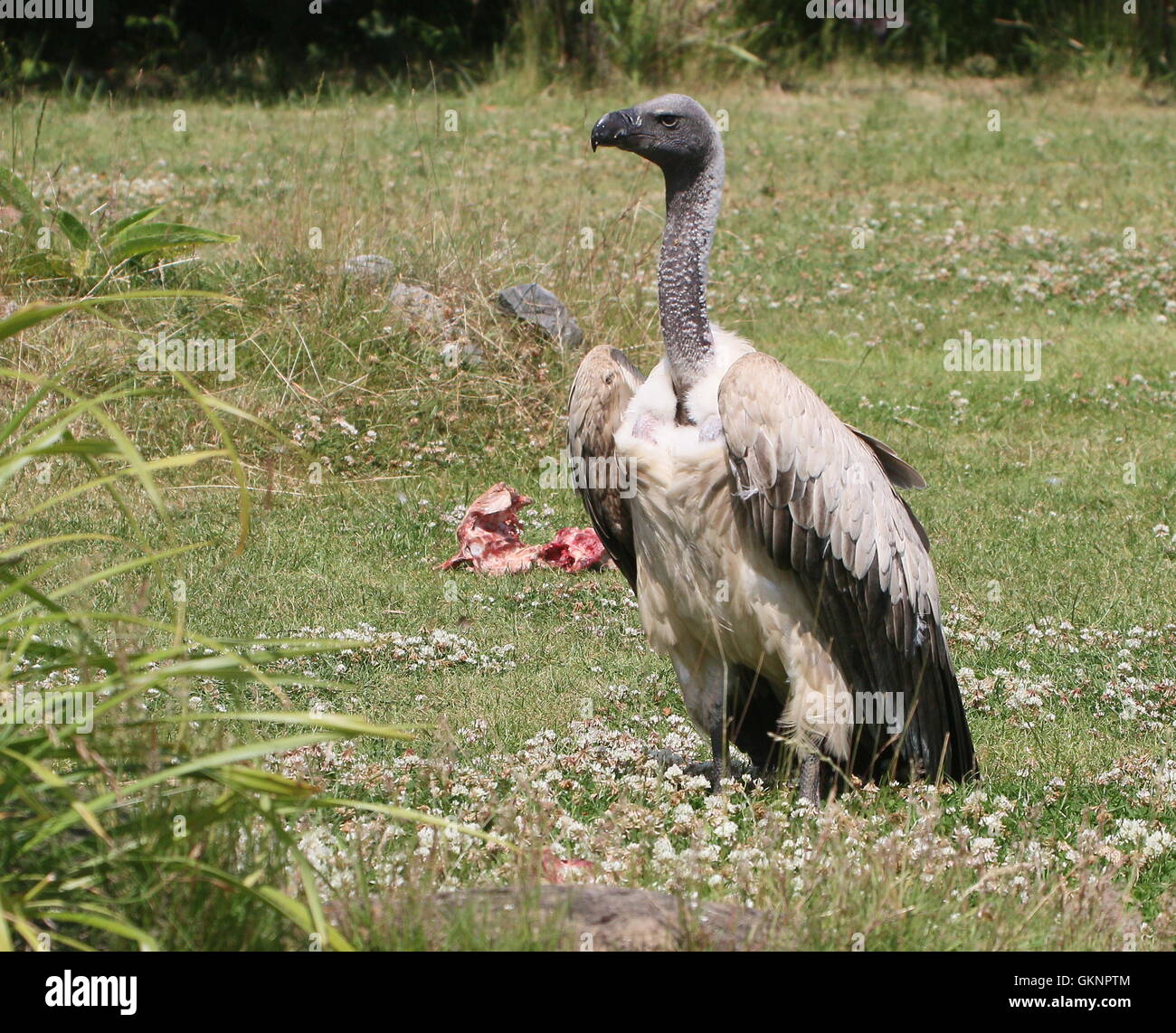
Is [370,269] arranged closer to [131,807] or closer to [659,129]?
[659,129]

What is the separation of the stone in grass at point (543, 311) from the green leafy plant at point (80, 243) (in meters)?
1.76

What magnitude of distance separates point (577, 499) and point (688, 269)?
339cm

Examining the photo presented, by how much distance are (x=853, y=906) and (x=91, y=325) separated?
253 inches

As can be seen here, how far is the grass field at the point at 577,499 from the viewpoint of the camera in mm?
3838

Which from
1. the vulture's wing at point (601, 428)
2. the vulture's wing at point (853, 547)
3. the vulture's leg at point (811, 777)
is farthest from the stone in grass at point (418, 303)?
the vulture's leg at point (811, 777)

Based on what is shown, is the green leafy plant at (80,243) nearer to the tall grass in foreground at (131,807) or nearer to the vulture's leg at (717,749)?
the vulture's leg at (717,749)

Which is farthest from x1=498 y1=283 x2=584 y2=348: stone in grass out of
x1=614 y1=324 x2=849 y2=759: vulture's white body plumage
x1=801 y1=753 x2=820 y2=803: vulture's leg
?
x1=801 y1=753 x2=820 y2=803: vulture's leg

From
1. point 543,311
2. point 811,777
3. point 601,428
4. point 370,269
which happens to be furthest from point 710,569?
point 370,269

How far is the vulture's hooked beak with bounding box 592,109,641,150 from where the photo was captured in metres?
5.02

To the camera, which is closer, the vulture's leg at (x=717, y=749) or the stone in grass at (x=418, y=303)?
the vulture's leg at (x=717, y=749)

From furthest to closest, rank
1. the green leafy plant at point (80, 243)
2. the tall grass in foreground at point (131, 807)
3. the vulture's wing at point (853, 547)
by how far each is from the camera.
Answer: the green leafy plant at point (80, 243)
the vulture's wing at point (853, 547)
the tall grass in foreground at point (131, 807)
